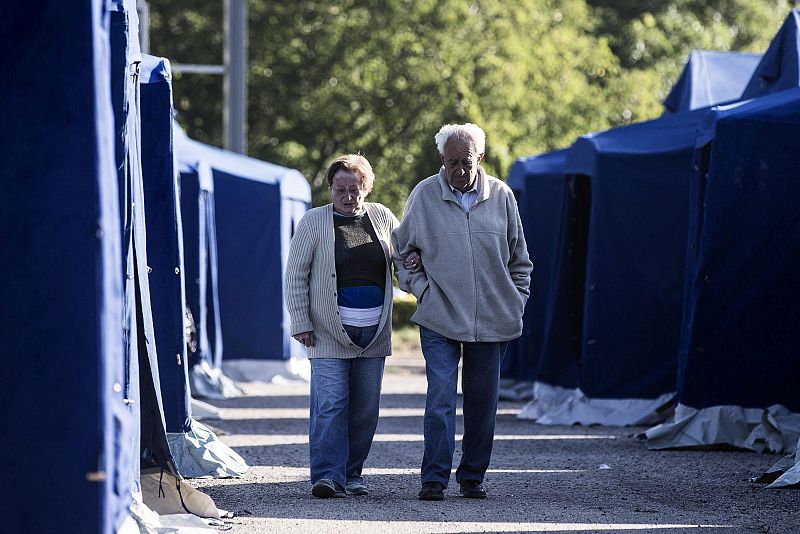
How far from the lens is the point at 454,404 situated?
7.27 meters

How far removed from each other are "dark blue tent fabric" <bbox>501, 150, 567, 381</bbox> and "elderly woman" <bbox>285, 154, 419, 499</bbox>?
22.6ft

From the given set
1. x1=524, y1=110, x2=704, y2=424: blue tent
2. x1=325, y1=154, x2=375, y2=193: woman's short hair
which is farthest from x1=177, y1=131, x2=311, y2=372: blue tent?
x1=325, y1=154, x2=375, y2=193: woman's short hair

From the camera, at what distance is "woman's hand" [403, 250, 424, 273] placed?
7.38 metres

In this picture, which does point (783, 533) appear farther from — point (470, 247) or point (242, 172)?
point (242, 172)

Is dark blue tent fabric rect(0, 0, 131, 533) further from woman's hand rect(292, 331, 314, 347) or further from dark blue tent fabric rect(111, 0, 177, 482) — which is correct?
woman's hand rect(292, 331, 314, 347)

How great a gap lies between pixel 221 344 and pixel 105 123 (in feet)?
39.9

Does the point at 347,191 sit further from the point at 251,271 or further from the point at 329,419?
the point at 251,271

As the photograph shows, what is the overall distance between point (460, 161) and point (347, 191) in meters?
0.60

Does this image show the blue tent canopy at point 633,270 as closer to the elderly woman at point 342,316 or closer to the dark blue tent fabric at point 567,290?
the dark blue tent fabric at point 567,290

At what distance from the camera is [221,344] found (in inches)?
667

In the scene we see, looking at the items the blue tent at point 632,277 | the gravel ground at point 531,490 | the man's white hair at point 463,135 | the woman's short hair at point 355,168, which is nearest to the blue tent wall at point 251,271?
the gravel ground at point 531,490

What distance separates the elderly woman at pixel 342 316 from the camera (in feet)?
24.2

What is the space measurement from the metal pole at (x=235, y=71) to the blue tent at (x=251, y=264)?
3503 millimetres

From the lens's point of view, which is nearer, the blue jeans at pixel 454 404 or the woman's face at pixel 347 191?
the blue jeans at pixel 454 404
